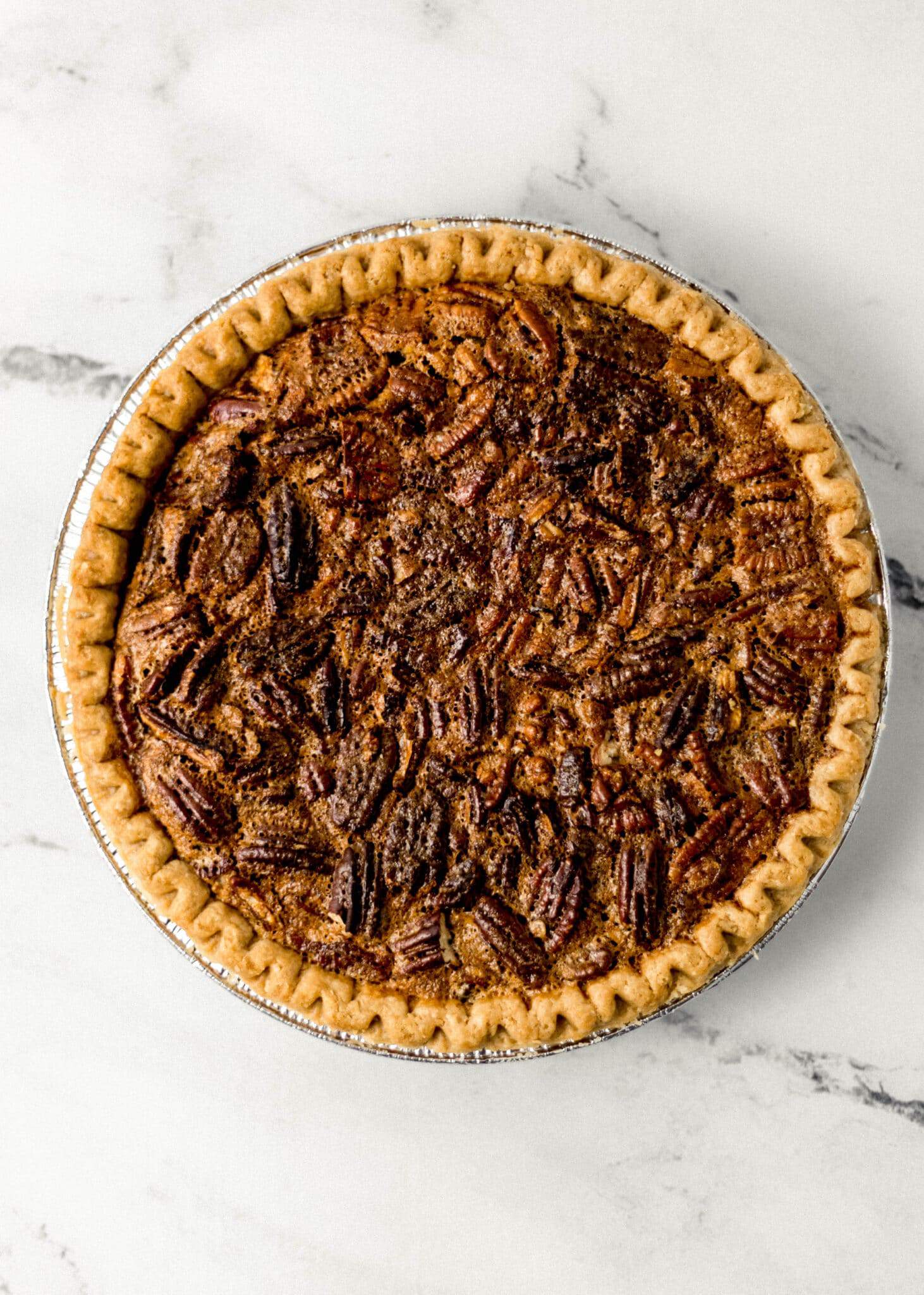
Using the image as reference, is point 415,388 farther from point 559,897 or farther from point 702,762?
point 559,897

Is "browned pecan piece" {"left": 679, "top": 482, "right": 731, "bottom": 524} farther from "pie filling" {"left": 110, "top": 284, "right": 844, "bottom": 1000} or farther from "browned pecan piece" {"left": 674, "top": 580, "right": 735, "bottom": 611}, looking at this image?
"browned pecan piece" {"left": 674, "top": 580, "right": 735, "bottom": 611}

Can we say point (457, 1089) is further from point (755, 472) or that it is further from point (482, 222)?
point (482, 222)

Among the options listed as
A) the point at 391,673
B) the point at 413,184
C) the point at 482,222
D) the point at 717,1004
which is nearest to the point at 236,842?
the point at 391,673

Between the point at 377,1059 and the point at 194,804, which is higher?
the point at 194,804

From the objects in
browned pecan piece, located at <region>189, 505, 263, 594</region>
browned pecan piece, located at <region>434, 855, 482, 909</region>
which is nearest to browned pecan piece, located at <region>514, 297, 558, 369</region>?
browned pecan piece, located at <region>189, 505, 263, 594</region>

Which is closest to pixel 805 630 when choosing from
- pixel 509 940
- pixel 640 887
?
pixel 640 887

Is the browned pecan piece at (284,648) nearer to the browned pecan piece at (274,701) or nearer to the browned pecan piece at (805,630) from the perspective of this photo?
the browned pecan piece at (274,701)
